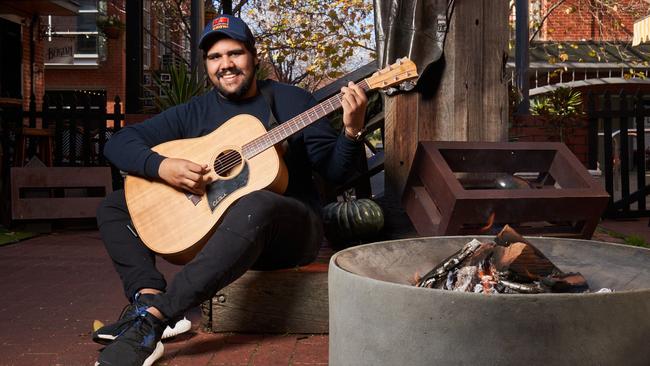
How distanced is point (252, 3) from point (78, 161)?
54.4 ft

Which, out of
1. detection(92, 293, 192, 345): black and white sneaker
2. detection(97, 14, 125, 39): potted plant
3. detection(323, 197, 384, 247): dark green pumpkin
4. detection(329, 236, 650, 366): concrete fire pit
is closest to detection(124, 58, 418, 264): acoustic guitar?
detection(92, 293, 192, 345): black and white sneaker

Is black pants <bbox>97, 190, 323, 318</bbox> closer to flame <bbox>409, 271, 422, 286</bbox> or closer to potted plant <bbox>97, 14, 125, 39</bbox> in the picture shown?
flame <bbox>409, 271, 422, 286</bbox>

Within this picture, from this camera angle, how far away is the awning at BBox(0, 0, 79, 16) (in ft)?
43.1

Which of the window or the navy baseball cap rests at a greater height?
the window

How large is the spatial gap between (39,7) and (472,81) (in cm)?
1203

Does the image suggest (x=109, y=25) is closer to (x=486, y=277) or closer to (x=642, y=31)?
(x=642, y=31)

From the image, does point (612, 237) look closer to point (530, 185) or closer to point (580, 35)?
point (530, 185)

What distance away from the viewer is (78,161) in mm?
9094

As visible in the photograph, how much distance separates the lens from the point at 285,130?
10.1 ft

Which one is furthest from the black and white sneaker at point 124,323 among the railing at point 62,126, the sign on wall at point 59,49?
the sign on wall at point 59,49

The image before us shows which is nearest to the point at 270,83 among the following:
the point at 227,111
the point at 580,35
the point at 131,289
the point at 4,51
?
the point at 227,111

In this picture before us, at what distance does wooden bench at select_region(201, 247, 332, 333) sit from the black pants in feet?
0.25

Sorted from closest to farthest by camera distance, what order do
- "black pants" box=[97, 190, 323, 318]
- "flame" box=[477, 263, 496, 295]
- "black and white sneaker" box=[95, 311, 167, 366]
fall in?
"flame" box=[477, 263, 496, 295], "black and white sneaker" box=[95, 311, 167, 366], "black pants" box=[97, 190, 323, 318]

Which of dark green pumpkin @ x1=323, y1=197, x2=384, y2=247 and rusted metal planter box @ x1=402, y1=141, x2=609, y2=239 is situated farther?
dark green pumpkin @ x1=323, y1=197, x2=384, y2=247
